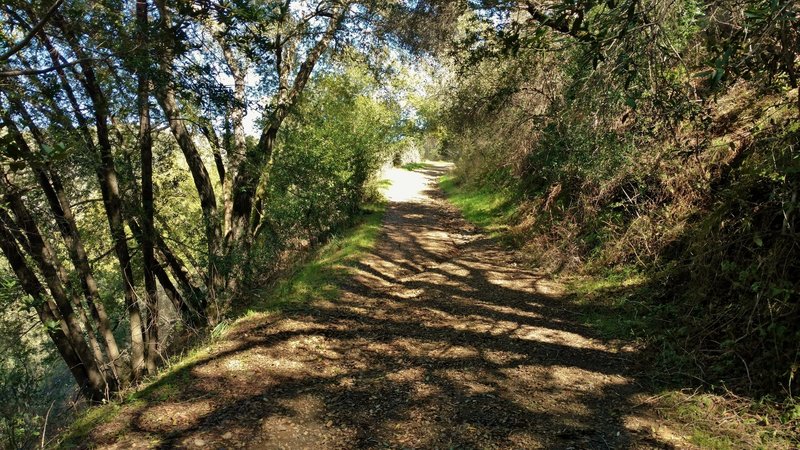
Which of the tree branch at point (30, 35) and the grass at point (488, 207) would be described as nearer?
the tree branch at point (30, 35)

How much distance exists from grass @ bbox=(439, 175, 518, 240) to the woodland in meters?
0.36

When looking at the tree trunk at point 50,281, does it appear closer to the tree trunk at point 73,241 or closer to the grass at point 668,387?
the tree trunk at point 73,241

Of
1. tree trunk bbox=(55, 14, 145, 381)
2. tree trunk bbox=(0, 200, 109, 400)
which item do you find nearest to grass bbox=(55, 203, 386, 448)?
tree trunk bbox=(0, 200, 109, 400)

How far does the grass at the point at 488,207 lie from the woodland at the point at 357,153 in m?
0.36

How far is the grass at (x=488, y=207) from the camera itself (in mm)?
13438

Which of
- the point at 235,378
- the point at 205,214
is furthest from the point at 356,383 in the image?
the point at 205,214

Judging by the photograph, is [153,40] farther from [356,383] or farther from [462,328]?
[462,328]

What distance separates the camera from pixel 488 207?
16000mm

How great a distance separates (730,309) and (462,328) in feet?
10.2

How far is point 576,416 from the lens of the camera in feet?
13.8

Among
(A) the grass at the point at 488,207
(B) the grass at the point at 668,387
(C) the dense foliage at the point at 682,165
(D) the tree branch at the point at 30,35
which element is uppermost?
(D) the tree branch at the point at 30,35

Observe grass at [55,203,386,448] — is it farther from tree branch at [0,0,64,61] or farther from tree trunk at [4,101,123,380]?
tree branch at [0,0,64,61]

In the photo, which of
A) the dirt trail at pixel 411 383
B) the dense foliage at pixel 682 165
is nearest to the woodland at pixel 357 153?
the dense foliage at pixel 682 165

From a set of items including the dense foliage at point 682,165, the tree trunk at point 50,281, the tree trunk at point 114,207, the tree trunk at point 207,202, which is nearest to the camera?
the dense foliage at point 682,165
